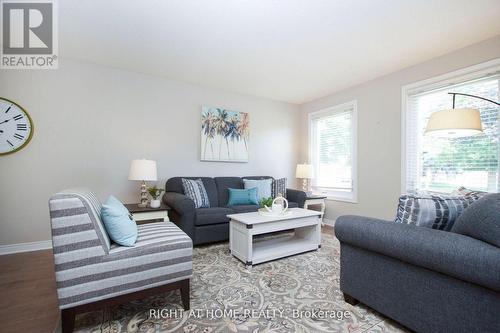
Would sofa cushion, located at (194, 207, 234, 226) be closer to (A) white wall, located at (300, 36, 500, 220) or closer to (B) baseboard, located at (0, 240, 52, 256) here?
(B) baseboard, located at (0, 240, 52, 256)

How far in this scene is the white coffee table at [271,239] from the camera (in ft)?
7.96

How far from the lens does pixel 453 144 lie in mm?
2832

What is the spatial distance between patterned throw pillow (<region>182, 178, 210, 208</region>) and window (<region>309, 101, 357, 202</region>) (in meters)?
2.35

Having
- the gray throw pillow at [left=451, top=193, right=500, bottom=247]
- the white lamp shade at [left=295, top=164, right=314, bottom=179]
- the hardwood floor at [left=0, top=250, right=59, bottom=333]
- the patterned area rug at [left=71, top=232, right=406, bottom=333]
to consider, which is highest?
the white lamp shade at [left=295, top=164, right=314, bottom=179]

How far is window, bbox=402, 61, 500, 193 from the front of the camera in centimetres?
255

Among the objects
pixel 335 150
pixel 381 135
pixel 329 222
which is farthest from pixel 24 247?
pixel 381 135

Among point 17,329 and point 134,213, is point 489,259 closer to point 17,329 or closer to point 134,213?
point 17,329

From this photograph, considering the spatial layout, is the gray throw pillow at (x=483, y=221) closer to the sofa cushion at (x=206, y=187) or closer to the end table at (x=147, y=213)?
the end table at (x=147, y=213)

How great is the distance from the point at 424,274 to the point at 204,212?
230 centimetres

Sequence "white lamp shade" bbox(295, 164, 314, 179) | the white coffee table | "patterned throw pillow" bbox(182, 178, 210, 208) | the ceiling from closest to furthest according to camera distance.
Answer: the ceiling
the white coffee table
"patterned throw pillow" bbox(182, 178, 210, 208)
"white lamp shade" bbox(295, 164, 314, 179)

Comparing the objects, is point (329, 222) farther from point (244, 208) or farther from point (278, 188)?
point (244, 208)

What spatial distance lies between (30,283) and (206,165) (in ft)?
8.23

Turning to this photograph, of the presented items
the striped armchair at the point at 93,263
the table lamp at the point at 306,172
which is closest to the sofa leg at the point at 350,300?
the striped armchair at the point at 93,263

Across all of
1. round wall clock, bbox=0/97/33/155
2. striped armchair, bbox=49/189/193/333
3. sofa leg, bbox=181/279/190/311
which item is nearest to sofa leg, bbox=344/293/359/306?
sofa leg, bbox=181/279/190/311
